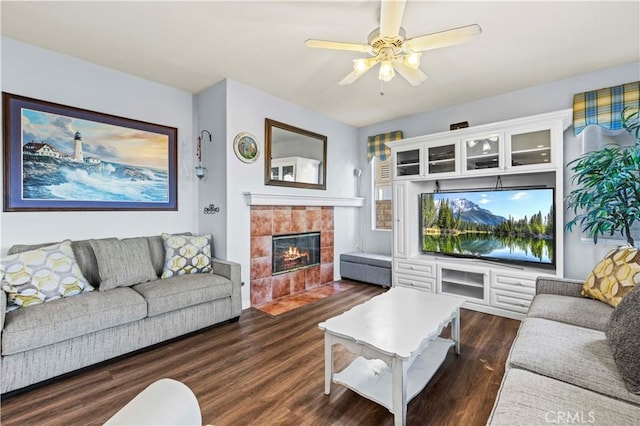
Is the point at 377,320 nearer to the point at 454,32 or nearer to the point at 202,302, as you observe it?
the point at 202,302

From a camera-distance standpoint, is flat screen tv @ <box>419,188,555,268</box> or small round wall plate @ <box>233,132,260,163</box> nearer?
flat screen tv @ <box>419,188,555,268</box>

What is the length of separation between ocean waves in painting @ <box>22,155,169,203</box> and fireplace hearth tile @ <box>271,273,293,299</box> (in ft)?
5.37

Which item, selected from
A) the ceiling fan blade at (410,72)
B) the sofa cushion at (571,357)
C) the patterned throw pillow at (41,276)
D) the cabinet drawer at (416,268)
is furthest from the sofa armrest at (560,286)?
the patterned throw pillow at (41,276)

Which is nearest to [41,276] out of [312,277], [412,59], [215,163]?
[215,163]

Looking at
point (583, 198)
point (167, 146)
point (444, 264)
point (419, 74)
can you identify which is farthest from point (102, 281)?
point (583, 198)

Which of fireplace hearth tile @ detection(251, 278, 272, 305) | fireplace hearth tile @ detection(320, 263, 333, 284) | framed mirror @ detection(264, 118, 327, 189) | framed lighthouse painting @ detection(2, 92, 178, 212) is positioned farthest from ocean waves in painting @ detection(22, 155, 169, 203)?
fireplace hearth tile @ detection(320, 263, 333, 284)

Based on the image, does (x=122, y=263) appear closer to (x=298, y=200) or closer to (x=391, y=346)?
(x=298, y=200)

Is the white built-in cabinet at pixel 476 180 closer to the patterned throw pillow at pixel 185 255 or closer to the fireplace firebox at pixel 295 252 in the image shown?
the fireplace firebox at pixel 295 252

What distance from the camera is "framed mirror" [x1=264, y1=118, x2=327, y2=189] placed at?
369 centimetres

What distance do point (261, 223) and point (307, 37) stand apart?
2053 mm

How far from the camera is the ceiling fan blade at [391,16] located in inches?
63.1

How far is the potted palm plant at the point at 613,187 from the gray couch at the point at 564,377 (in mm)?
1144

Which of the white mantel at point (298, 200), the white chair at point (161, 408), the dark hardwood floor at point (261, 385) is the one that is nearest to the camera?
the white chair at point (161, 408)

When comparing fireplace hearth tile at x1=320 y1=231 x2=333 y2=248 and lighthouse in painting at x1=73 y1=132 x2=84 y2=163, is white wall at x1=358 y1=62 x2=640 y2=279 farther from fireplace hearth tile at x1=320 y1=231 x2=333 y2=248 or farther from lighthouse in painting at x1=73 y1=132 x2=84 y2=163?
lighthouse in painting at x1=73 y1=132 x2=84 y2=163
